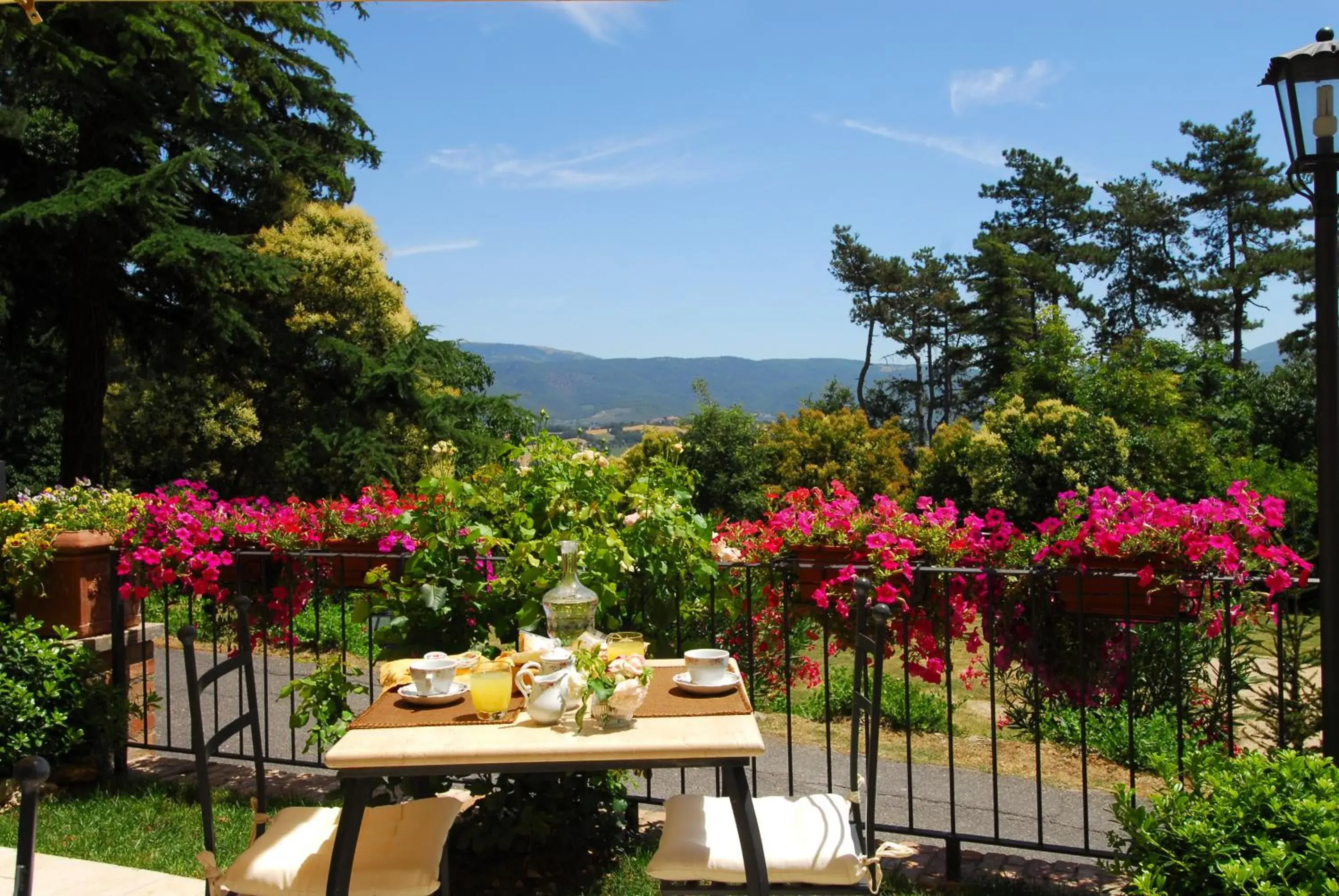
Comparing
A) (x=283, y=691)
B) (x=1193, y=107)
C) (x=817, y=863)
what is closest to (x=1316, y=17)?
(x=817, y=863)

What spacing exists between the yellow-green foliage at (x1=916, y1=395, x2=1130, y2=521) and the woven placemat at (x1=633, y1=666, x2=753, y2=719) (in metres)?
14.2

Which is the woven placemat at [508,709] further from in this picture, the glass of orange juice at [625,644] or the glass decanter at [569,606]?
the glass decanter at [569,606]

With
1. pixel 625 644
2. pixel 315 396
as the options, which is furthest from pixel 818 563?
pixel 315 396

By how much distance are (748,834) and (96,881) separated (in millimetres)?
2287

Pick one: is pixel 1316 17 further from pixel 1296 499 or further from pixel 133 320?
pixel 133 320

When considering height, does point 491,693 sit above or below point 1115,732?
Answer: above

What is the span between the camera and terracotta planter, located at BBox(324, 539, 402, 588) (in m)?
3.81

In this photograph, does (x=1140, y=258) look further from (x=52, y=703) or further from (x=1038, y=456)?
(x=52, y=703)

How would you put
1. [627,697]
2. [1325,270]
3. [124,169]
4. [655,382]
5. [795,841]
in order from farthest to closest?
[655,382] → [124,169] → [1325,270] → [795,841] → [627,697]

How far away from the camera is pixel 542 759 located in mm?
1957

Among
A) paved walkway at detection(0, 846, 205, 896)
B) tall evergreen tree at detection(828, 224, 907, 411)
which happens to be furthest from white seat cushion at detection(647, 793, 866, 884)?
tall evergreen tree at detection(828, 224, 907, 411)

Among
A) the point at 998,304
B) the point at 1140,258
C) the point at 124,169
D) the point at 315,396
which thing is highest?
the point at 1140,258

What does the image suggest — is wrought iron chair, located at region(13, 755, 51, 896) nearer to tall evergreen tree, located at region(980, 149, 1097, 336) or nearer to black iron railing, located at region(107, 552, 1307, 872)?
black iron railing, located at region(107, 552, 1307, 872)

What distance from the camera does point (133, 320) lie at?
12.0m
